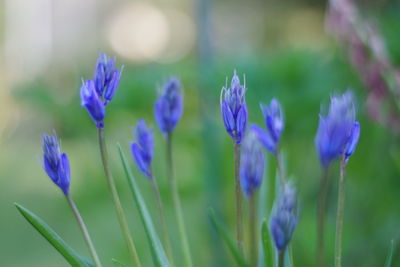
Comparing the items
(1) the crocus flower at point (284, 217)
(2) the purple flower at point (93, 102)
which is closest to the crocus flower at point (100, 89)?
(2) the purple flower at point (93, 102)

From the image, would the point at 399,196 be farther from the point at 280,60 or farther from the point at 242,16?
the point at 242,16

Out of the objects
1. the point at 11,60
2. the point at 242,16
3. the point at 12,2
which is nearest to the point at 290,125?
the point at 11,60

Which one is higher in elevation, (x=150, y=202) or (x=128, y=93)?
(x=128, y=93)

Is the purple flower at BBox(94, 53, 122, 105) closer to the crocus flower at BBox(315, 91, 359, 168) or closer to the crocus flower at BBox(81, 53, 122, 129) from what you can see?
the crocus flower at BBox(81, 53, 122, 129)

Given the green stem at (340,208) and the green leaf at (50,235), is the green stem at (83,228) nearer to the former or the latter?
the green leaf at (50,235)

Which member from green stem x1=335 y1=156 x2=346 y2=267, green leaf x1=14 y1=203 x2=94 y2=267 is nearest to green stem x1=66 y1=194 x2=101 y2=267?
green leaf x1=14 y1=203 x2=94 y2=267

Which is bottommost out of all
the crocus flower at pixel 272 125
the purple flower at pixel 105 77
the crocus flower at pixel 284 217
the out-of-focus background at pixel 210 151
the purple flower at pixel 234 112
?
the out-of-focus background at pixel 210 151

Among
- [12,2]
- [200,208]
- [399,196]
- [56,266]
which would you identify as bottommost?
[56,266]
